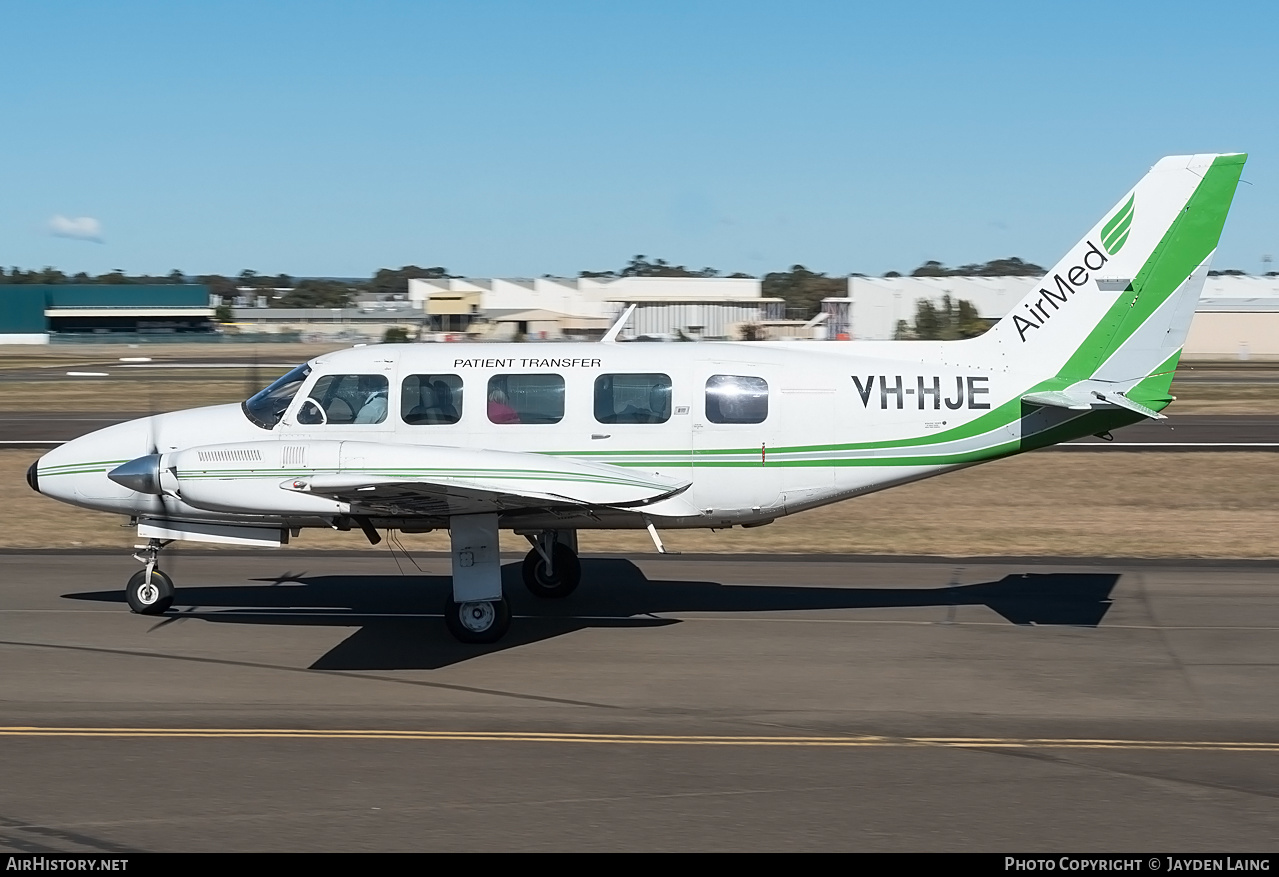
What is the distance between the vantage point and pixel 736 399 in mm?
12555

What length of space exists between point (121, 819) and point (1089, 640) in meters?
8.79

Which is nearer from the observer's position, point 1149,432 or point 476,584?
point 476,584

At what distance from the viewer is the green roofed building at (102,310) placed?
102750 mm

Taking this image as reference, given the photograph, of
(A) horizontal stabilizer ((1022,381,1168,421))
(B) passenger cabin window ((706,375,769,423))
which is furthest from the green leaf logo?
(B) passenger cabin window ((706,375,769,423))

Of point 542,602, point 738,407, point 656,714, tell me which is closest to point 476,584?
point 542,602

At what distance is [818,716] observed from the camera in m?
9.51

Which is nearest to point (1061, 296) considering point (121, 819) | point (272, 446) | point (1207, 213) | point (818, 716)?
point (1207, 213)

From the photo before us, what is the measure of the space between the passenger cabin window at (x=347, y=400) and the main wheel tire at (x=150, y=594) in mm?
2339

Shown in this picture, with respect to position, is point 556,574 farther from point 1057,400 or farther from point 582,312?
point 582,312

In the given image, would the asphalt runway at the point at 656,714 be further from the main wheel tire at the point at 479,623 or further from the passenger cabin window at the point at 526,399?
the passenger cabin window at the point at 526,399

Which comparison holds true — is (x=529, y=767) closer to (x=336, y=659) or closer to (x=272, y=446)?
(x=336, y=659)

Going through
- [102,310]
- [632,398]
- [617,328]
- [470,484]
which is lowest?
[102,310]

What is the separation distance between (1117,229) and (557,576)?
707cm

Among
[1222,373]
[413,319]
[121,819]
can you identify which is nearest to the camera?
[121,819]
